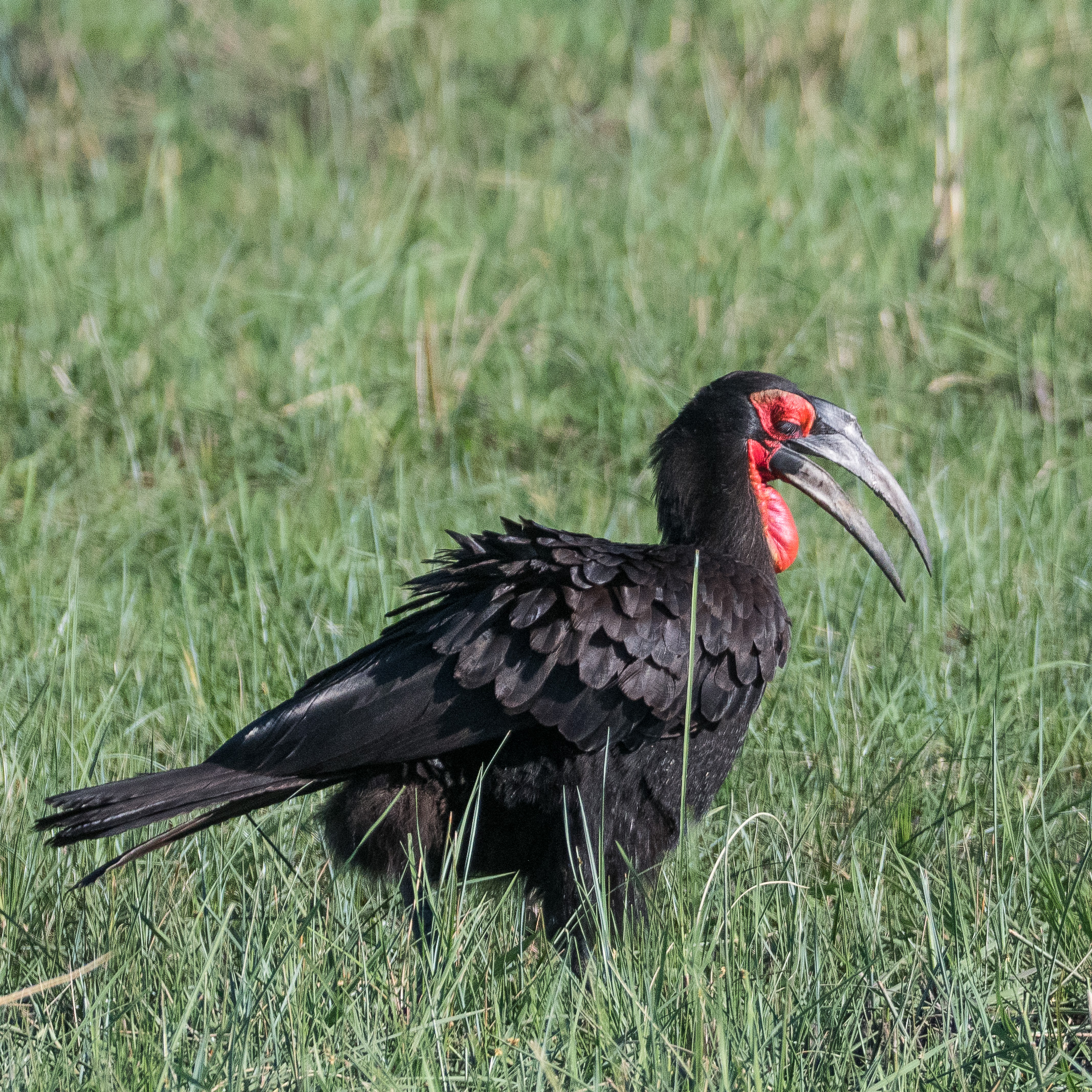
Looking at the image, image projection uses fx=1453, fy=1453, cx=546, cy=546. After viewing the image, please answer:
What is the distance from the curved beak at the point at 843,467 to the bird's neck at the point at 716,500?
0.28 feet

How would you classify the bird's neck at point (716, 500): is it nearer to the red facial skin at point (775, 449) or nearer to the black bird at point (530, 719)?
the red facial skin at point (775, 449)

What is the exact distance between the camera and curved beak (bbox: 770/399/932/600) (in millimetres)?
3395

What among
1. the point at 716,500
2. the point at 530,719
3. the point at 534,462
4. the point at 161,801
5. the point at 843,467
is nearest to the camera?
the point at 161,801

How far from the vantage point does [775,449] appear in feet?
11.1

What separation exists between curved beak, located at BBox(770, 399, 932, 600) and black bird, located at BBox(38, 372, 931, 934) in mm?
395

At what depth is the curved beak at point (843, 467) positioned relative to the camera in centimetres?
339

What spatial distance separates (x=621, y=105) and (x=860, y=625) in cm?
452

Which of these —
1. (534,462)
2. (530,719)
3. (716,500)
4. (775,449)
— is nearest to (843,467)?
(775,449)

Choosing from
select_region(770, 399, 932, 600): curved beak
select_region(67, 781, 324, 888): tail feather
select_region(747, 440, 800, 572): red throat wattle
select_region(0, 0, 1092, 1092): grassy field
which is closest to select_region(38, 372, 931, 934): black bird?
select_region(67, 781, 324, 888): tail feather

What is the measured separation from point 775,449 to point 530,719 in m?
0.97

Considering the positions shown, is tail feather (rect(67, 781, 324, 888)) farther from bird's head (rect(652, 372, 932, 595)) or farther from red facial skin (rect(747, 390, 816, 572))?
red facial skin (rect(747, 390, 816, 572))

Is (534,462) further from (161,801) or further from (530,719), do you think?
(161,801)

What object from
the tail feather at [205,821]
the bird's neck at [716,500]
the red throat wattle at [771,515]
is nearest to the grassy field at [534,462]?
the tail feather at [205,821]

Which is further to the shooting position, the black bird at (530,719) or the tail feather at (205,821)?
the black bird at (530,719)
